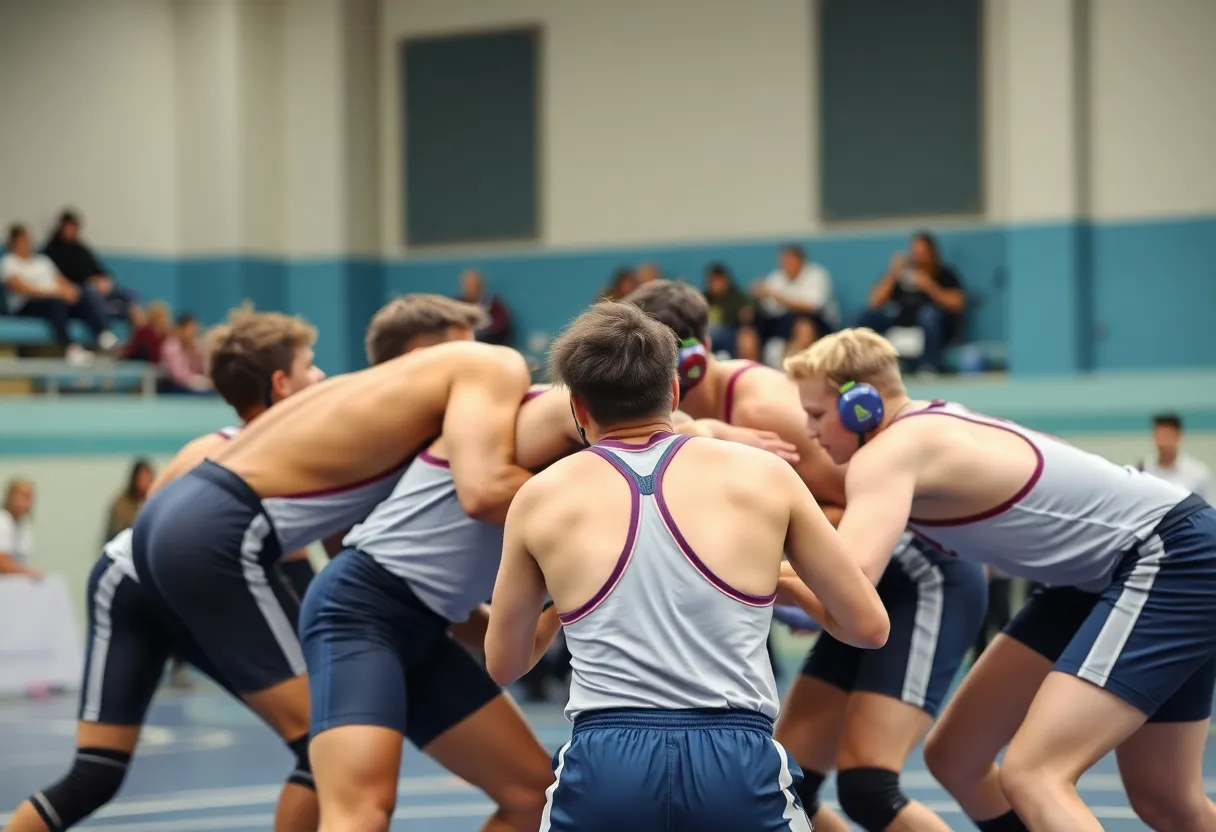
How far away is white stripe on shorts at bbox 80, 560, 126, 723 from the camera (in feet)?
15.8

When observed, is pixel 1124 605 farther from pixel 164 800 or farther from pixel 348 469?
pixel 164 800

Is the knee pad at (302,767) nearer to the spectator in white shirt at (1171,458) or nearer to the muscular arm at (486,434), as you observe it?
the muscular arm at (486,434)

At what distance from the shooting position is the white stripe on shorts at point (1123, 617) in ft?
13.0

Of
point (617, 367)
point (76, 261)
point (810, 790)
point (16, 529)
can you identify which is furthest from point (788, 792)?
point (76, 261)

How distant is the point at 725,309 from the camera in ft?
49.4

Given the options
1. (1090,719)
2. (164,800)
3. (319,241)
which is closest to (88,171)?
(319,241)

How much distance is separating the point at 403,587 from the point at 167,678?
→ 8932 mm

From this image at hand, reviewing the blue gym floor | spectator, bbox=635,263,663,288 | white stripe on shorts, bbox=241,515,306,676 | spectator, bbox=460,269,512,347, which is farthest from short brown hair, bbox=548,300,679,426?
spectator, bbox=460,269,512,347

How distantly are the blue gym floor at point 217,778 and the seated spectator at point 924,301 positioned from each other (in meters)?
5.48

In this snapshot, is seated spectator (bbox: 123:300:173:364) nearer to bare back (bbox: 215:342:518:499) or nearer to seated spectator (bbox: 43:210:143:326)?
seated spectator (bbox: 43:210:143:326)

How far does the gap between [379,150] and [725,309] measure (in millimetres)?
5015

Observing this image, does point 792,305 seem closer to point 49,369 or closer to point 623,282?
point 623,282

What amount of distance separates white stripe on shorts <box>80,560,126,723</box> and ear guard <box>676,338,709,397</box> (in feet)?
5.34

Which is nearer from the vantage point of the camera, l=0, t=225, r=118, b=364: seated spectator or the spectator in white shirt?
the spectator in white shirt
